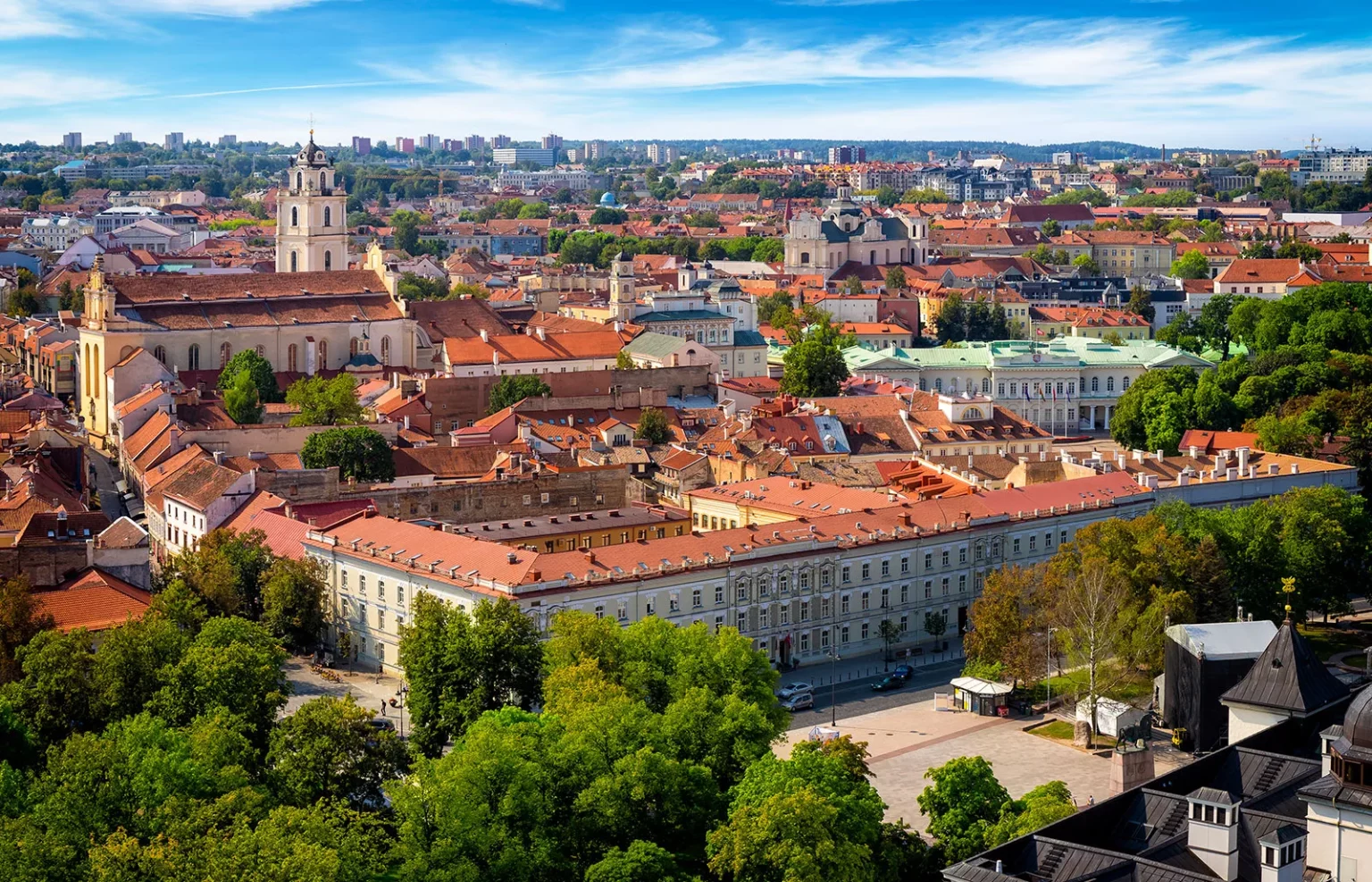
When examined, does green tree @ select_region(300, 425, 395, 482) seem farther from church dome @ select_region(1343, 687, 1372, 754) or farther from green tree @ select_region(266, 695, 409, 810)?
church dome @ select_region(1343, 687, 1372, 754)

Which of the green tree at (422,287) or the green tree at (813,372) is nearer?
the green tree at (813,372)

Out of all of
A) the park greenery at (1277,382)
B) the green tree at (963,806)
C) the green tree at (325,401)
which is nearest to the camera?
the green tree at (963,806)

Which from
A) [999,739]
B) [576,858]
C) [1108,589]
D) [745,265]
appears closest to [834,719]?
[999,739]

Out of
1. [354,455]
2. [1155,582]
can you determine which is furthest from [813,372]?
[1155,582]

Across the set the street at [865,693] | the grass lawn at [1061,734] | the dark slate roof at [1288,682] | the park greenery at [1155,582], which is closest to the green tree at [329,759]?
the street at [865,693]

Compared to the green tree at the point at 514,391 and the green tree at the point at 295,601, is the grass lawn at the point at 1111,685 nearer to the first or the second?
the green tree at the point at 295,601

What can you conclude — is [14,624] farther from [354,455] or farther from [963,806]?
[963,806]
